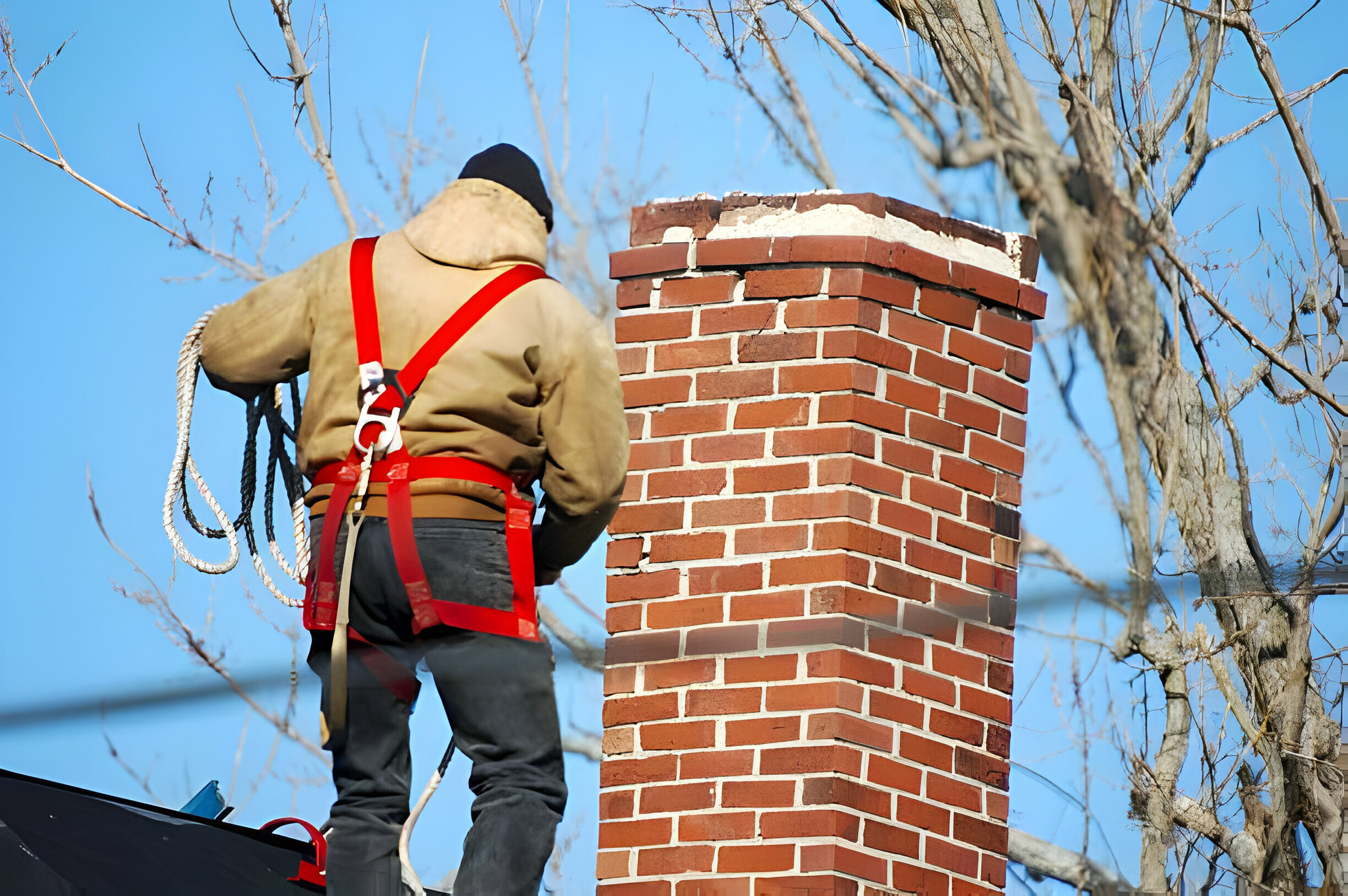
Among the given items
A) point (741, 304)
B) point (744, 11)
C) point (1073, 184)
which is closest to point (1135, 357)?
point (1073, 184)

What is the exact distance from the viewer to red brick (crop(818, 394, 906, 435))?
408 centimetres

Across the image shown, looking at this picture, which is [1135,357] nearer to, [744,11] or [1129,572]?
[744,11]

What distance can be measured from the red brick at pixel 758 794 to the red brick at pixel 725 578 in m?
0.48

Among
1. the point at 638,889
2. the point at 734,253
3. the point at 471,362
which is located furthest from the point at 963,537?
the point at 471,362

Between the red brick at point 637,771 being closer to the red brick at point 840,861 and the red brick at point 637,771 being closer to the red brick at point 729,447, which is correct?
the red brick at point 840,861

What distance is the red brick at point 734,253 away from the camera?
429 centimetres

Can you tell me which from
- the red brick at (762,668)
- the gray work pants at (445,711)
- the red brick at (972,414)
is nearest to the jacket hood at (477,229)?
the gray work pants at (445,711)

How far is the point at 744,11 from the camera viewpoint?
33.7 feet

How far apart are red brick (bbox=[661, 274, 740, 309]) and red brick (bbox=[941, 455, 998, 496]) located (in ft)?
2.36

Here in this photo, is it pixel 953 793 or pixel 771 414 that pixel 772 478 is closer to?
pixel 771 414

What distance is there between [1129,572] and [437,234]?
2.18 m

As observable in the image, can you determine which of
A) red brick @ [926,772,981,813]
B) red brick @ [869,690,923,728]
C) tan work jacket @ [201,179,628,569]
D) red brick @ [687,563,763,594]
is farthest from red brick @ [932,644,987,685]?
tan work jacket @ [201,179,628,569]

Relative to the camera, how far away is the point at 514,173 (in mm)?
3609

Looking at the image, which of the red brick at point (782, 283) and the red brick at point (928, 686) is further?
the red brick at point (782, 283)
